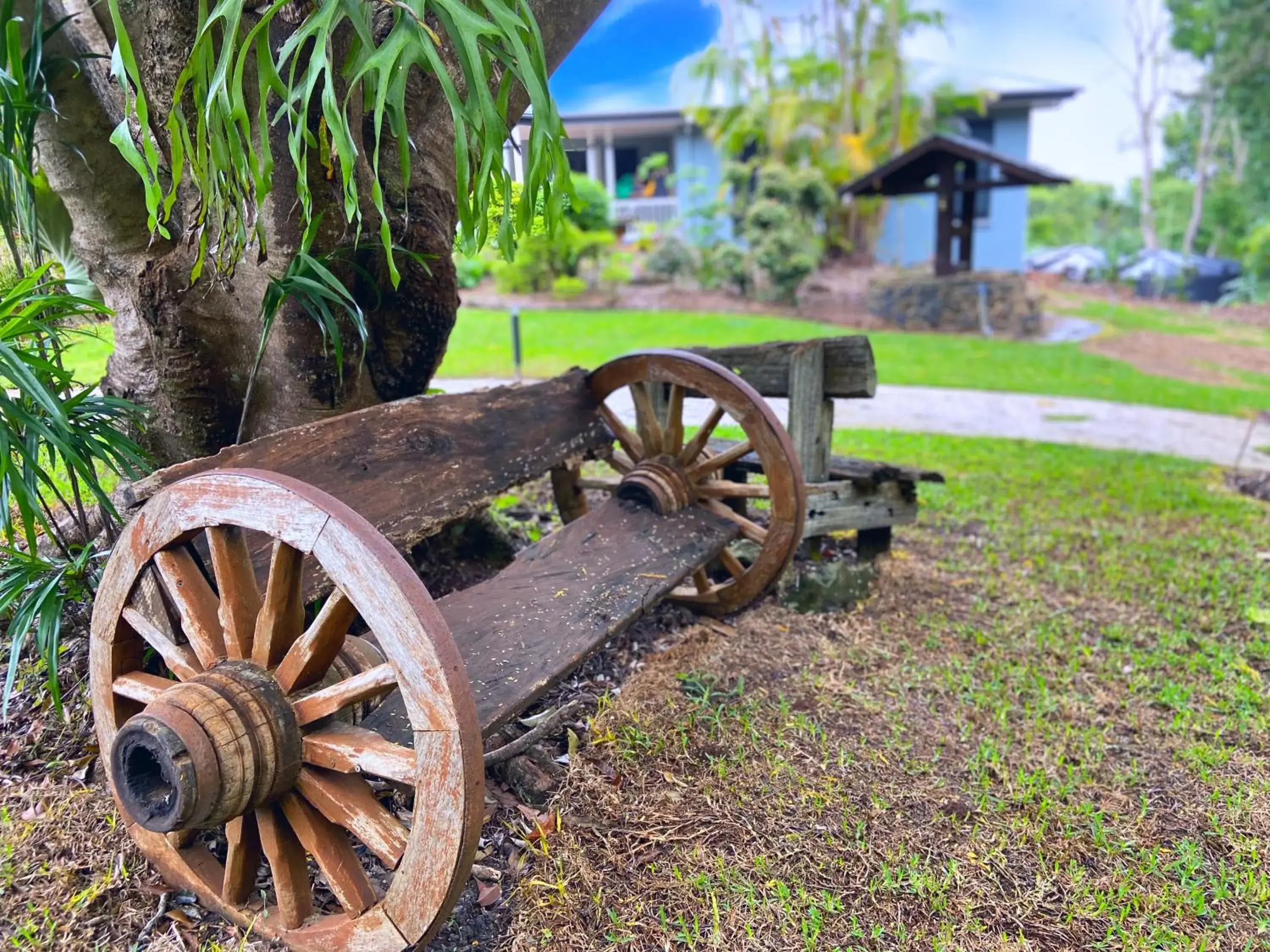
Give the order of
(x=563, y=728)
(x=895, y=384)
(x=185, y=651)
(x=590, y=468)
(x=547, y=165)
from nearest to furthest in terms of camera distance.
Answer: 1. (x=185, y=651)
2. (x=547, y=165)
3. (x=563, y=728)
4. (x=590, y=468)
5. (x=895, y=384)

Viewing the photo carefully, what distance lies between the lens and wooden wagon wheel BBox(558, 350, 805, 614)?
3262mm

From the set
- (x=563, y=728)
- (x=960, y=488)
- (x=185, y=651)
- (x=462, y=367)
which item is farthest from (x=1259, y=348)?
(x=185, y=651)

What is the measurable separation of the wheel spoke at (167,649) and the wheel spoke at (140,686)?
5 cm

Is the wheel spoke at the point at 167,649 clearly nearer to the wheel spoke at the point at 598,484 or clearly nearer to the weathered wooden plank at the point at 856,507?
the wheel spoke at the point at 598,484

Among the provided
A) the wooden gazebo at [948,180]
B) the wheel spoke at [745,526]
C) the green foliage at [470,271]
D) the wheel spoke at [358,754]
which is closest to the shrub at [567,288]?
the green foliage at [470,271]

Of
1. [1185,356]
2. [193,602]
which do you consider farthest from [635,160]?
[193,602]

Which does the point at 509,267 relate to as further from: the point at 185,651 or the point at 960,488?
the point at 185,651

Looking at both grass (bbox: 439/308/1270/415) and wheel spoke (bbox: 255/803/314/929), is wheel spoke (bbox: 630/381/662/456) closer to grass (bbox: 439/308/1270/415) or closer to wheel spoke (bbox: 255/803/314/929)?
wheel spoke (bbox: 255/803/314/929)

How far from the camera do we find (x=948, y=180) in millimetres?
14258

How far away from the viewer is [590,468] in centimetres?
571

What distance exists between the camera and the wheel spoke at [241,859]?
1.98 metres

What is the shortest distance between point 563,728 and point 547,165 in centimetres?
176

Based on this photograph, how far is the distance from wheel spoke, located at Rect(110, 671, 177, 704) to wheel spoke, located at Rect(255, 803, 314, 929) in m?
0.38

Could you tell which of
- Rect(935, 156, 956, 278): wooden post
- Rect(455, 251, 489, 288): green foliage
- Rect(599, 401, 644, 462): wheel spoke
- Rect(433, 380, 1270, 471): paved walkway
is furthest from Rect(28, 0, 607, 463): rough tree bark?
Rect(935, 156, 956, 278): wooden post
